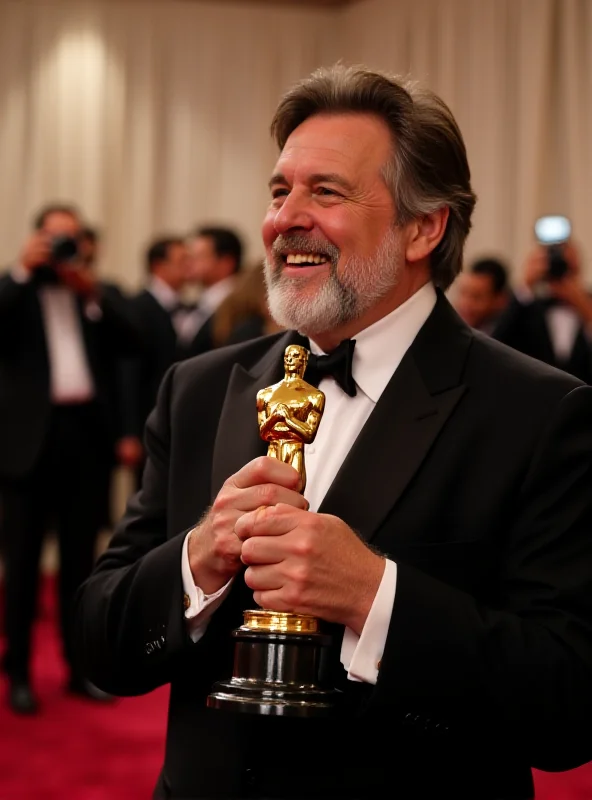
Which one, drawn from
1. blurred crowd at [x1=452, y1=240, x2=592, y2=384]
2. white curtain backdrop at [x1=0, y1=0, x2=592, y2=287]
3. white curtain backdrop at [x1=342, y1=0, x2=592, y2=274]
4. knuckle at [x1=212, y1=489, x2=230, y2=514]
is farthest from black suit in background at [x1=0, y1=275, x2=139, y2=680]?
white curtain backdrop at [x1=0, y1=0, x2=592, y2=287]

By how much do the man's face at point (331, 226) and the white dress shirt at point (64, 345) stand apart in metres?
2.86

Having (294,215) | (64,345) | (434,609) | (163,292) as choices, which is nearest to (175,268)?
(163,292)

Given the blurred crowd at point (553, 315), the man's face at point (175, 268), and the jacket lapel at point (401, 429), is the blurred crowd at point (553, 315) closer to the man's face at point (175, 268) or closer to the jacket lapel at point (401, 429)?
the man's face at point (175, 268)

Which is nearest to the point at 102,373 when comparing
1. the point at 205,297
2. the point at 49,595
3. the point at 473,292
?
the point at 205,297

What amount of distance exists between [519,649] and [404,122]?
881 mm

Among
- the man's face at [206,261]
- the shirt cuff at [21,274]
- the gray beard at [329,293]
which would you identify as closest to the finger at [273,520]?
the gray beard at [329,293]

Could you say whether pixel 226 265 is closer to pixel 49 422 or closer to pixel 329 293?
pixel 49 422

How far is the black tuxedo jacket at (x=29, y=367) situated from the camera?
458 centimetres

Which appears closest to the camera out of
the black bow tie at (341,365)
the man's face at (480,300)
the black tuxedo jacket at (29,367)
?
the black bow tie at (341,365)

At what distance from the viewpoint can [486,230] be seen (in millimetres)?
8375

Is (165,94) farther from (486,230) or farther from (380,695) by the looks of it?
(380,695)

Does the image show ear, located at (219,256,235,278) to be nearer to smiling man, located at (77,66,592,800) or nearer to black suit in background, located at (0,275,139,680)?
black suit in background, located at (0,275,139,680)

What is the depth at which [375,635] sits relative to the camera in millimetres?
1663

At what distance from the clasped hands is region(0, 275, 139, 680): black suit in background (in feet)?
10.1
